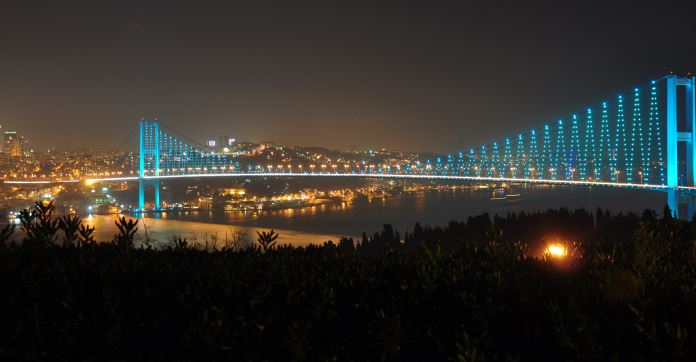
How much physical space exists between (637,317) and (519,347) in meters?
0.33

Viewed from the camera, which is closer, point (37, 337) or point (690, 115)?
point (37, 337)

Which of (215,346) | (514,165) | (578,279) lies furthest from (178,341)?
(514,165)

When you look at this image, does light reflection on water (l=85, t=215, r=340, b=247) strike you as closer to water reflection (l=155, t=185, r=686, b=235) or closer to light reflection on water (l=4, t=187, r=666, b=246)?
light reflection on water (l=4, t=187, r=666, b=246)

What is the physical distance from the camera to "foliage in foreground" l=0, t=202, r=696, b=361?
5.61ft

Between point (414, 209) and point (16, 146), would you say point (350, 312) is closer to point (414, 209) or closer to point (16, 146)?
point (414, 209)

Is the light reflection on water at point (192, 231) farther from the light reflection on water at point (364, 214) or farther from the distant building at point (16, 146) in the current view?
the distant building at point (16, 146)

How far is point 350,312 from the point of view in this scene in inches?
75.7

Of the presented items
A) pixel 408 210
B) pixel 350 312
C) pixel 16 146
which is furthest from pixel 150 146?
pixel 350 312

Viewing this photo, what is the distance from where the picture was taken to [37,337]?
1.82m

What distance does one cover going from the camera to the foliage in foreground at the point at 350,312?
171 centimetres

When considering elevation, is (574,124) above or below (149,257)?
above

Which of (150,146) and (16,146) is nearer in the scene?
(150,146)

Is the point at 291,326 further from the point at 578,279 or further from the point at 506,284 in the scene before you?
the point at 578,279

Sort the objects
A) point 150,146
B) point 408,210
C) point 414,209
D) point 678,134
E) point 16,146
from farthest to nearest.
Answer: point 16,146 < point 150,146 < point 414,209 < point 408,210 < point 678,134
